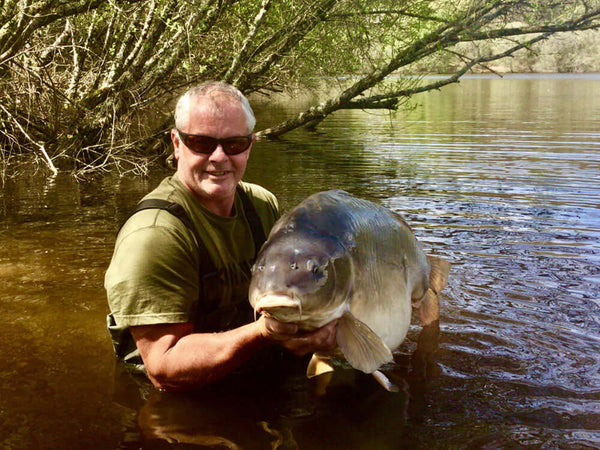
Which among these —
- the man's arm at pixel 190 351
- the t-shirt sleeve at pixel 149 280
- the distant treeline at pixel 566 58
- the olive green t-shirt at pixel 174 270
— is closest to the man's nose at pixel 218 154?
the olive green t-shirt at pixel 174 270

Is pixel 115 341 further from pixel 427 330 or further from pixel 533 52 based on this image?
pixel 533 52

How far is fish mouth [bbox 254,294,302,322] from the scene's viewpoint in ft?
7.45

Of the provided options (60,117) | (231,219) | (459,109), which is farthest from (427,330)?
(459,109)

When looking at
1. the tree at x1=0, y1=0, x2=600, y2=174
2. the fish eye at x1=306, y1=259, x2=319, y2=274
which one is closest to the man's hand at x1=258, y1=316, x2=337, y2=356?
the fish eye at x1=306, y1=259, x2=319, y2=274

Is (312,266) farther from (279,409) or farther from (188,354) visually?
(279,409)

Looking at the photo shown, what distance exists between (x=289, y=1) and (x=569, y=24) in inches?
208

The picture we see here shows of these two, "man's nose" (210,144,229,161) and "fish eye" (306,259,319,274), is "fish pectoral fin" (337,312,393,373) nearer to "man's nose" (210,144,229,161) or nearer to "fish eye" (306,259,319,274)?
"fish eye" (306,259,319,274)

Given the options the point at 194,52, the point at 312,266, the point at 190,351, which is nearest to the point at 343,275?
the point at 312,266

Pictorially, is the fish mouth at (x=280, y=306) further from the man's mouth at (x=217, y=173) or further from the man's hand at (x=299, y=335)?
the man's mouth at (x=217, y=173)

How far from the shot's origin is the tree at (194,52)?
9.70m

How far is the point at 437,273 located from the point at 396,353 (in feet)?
2.68

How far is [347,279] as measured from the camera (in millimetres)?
2551

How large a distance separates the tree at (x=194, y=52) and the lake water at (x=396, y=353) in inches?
45.1

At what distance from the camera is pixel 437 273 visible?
12.1 feet
